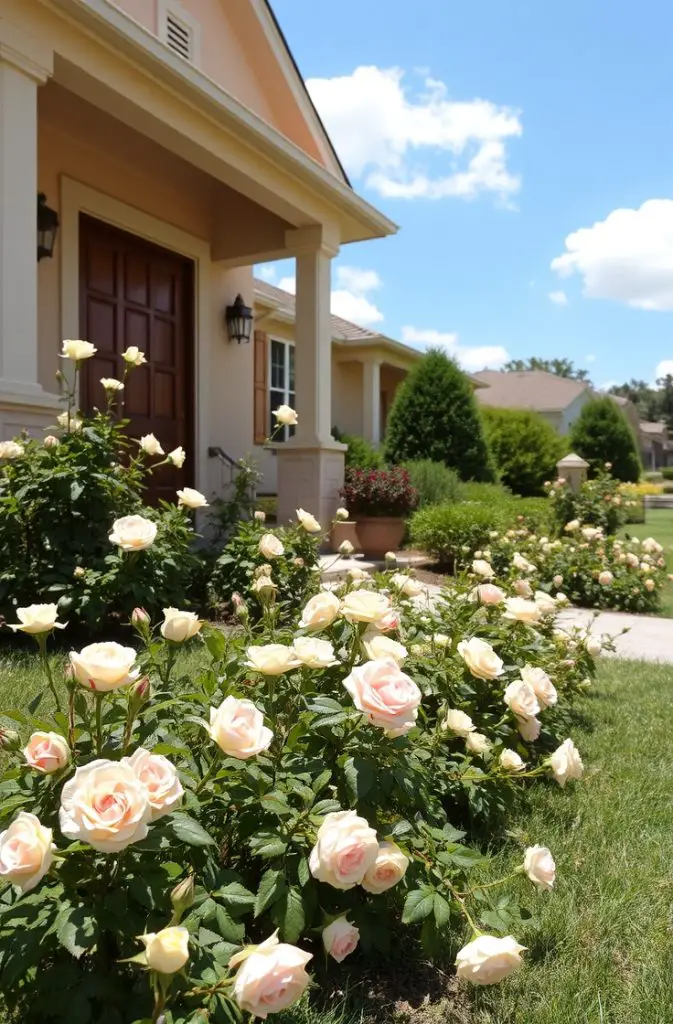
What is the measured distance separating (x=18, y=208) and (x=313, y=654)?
389 cm

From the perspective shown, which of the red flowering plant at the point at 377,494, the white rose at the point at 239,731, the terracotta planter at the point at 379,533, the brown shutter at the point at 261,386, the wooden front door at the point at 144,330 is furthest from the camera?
the brown shutter at the point at 261,386

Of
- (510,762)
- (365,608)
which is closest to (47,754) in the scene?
(365,608)

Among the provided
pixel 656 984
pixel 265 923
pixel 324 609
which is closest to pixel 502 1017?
pixel 656 984

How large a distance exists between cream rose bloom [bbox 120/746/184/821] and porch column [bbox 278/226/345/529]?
6.23m

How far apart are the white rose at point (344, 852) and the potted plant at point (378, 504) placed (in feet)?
21.8

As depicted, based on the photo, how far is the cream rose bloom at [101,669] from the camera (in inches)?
47.8

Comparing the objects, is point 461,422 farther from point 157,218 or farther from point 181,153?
point 181,153

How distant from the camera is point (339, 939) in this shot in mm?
1300

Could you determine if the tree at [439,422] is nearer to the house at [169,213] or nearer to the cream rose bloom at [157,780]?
the house at [169,213]

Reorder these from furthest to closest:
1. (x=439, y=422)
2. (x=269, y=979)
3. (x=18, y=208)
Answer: (x=439, y=422)
(x=18, y=208)
(x=269, y=979)

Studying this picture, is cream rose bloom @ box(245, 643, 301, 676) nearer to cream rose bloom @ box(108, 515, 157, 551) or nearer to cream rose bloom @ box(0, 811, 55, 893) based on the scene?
cream rose bloom @ box(0, 811, 55, 893)

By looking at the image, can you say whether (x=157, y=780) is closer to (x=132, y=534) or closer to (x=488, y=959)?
(x=488, y=959)

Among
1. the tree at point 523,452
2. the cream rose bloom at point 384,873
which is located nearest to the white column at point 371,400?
the tree at point 523,452

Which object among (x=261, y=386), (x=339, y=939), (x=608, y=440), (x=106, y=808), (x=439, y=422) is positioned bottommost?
(x=339, y=939)
